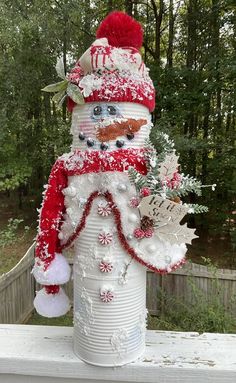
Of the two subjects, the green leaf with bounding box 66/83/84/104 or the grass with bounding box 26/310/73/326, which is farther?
the grass with bounding box 26/310/73/326

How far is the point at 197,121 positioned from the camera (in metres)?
5.59

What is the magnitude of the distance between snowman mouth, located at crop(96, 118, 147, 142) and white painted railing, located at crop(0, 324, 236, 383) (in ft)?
2.07

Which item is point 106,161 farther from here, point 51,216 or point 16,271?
point 16,271

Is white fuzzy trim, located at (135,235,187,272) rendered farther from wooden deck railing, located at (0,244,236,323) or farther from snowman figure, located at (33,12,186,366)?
wooden deck railing, located at (0,244,236,323)

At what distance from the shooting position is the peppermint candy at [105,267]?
95cm

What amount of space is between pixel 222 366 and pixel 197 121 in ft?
16.1

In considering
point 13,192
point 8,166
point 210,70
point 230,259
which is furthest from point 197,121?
point 13,192

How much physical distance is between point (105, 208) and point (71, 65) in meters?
3.79

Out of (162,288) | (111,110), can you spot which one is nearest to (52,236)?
(111,110)

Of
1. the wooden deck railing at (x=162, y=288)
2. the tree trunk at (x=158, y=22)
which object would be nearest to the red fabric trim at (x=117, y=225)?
the wooden deck railing at (x=162, y=288)

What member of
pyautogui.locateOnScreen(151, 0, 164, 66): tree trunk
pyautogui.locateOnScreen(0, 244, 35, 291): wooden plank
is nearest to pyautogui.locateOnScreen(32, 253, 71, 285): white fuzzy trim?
pyautogui.locateOnScreen(0, 244, 35, 291): wooden plank

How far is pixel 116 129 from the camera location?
933mm

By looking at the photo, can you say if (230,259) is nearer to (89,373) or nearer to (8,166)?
(8,166)

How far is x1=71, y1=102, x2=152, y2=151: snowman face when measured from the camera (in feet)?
3.07
